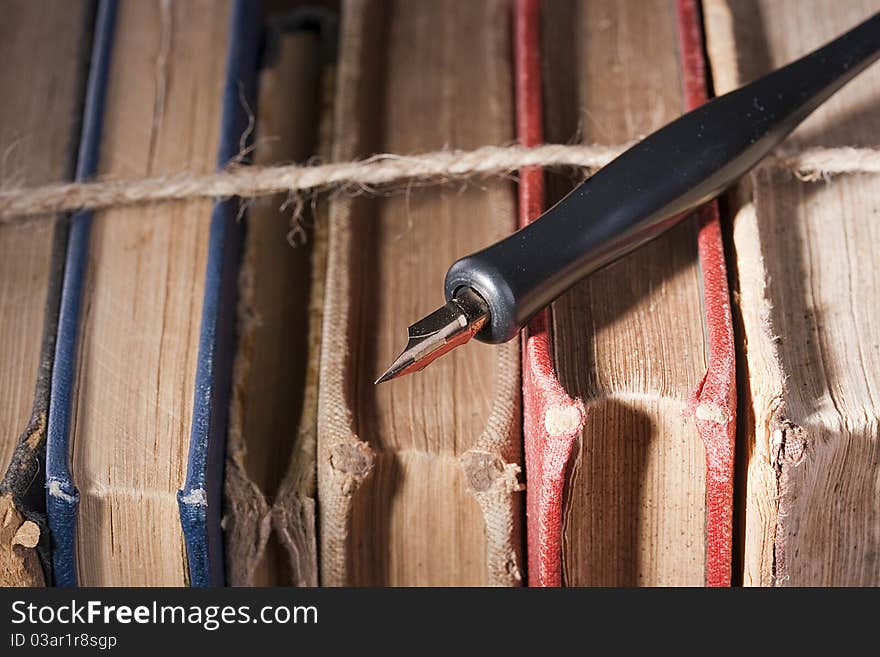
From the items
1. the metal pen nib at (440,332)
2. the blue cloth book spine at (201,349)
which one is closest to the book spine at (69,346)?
the blue cloth book spine at (201,349)

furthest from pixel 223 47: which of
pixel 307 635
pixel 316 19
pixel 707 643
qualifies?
pixel 707 643

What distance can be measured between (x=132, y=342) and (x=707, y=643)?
51cm

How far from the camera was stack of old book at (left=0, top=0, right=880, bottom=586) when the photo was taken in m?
0.73

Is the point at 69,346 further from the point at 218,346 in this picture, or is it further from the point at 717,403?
the point at 717,403

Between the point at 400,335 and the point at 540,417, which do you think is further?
the point at 400,335

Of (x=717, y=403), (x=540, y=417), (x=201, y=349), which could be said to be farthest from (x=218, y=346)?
(x=717, y=403)

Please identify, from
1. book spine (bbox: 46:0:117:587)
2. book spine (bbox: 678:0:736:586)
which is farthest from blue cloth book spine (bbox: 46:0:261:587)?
book spine (bbox: 678:0:736:586)

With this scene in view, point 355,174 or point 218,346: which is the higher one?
point 355,174

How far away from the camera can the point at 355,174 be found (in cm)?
81

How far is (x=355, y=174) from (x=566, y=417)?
28 centimetres

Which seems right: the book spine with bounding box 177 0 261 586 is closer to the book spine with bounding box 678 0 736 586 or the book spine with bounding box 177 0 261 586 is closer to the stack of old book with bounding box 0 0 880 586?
the stack of old book with bounding box 0 0 880 586

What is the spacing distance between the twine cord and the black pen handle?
0.05 metres

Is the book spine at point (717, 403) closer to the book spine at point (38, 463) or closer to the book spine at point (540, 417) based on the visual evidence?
the book spine at point (540, 417)

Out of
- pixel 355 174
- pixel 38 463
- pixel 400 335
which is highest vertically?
pixel 355 174
